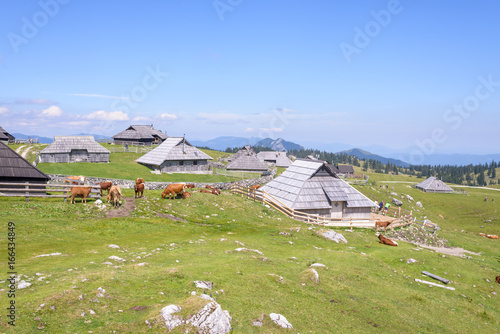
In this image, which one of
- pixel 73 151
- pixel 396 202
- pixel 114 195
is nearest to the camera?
pixel 114 195

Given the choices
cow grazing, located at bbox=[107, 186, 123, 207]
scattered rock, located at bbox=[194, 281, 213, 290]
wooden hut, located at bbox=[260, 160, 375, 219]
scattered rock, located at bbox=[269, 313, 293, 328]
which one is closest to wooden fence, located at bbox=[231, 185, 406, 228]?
wooden hut, located at bbox=[260, 160, 375, 219]

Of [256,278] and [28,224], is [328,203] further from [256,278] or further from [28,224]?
[28,224]

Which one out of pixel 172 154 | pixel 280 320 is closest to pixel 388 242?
pixel 280 320

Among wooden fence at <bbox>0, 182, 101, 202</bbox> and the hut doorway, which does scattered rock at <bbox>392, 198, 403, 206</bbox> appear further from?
the hut doorway

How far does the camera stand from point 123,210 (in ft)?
82.3

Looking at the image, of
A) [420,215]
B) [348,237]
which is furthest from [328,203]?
[420,215]

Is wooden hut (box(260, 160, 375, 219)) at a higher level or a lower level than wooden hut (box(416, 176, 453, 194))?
higher

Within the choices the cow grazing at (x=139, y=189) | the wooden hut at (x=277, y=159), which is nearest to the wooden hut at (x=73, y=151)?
the cow grazing at (x=139, y=189)

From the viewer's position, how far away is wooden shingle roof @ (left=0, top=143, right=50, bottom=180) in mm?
25828

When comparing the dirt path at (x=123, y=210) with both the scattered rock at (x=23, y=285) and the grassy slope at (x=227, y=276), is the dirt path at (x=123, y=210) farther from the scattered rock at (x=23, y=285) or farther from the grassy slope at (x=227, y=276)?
the scattered rock at (x=23, y=285)

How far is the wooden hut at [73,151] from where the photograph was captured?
184 feet

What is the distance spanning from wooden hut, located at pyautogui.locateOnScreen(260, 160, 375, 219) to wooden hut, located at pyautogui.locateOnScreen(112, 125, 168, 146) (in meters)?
66.0

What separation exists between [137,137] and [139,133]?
2.42 metres

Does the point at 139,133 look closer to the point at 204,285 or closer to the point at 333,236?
the point at 333,236
